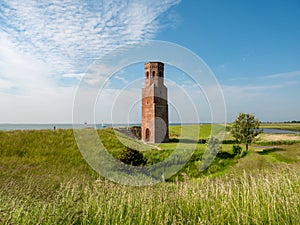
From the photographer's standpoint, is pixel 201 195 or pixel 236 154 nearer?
pixel 201 195

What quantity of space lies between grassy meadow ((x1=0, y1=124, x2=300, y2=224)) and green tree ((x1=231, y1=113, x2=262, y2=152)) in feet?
14.3

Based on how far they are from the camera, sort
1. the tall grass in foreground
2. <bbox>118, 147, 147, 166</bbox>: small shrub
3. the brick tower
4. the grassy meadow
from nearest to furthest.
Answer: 1. the tall grass in foreground
2. the grassy meadow
3. <bbox>118, 147, 147, 166</bbox>: small shrub
4. the brick tower

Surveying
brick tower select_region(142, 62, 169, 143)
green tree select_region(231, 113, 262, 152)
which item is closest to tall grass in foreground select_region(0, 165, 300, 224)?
brick tower select_region(142, 62, 169, 143)

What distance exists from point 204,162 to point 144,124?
12.2 meters

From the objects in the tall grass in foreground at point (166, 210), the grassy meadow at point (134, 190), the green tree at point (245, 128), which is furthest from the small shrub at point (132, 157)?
the green tree at point (245, 128)

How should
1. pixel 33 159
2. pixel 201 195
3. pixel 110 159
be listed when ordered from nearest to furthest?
1. pixel 201 195
2. pixel 33 159
3. pixel 110 159

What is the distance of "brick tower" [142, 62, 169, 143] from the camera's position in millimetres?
34516

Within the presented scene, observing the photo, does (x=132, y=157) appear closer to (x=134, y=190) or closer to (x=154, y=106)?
→ (x=154, y=106)

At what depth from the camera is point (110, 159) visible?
915 inches

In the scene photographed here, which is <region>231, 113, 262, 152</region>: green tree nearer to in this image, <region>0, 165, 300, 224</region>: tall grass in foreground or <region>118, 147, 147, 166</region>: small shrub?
<region>118, 147, 147, 166</region>: small shrub

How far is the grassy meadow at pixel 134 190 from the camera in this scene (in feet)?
15.2

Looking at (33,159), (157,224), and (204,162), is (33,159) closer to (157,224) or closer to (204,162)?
(204,162)

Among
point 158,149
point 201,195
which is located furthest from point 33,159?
point 201,195

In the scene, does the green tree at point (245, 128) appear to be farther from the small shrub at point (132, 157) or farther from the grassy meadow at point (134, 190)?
the small shrub at point (132, 157)
